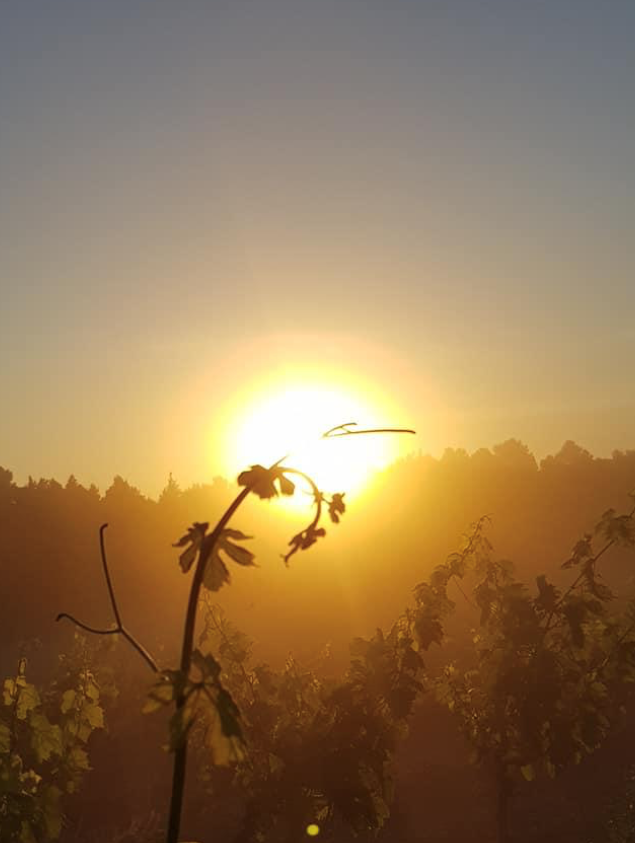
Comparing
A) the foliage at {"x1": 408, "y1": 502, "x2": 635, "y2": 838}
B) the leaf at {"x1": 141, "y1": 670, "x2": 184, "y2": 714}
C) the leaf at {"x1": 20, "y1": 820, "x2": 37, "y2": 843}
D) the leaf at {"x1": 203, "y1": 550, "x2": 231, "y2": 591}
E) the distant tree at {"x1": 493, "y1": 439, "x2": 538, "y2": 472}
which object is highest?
the distant tree at {"x1": 493, "y1": 439, "x2": 538, "y2": 472}

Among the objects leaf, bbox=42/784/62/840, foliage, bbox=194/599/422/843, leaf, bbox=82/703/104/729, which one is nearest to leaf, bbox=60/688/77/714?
leaf, bbox=82/703/104/729

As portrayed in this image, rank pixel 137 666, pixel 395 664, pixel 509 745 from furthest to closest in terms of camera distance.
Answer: pixel 137 666, pixel 509 745, pixel 395 664

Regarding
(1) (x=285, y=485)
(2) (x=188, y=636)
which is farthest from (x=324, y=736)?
(1) (x=285, y=485)

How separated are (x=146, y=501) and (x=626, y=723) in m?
39.5

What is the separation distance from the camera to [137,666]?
30734mm

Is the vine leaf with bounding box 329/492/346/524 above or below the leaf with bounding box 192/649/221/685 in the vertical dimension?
above

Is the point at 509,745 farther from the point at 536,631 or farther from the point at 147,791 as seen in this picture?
the point at 147,791

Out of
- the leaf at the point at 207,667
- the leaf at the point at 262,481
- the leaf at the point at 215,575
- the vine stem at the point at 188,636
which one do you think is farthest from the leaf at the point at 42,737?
the leaf at the point at 262,481

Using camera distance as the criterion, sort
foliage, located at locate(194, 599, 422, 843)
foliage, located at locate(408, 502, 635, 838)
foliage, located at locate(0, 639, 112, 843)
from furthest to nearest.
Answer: foliage, located at locate(408, 502, 635, 838), foliage, located at locate(194, 599, 422, 843), foliage, located at locate(0, 639, 112, 843)

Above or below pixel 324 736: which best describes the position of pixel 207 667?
below

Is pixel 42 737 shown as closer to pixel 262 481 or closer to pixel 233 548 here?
pixel 233 548

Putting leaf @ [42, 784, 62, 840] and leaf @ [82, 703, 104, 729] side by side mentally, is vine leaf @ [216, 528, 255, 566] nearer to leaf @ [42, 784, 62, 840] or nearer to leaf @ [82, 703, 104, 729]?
leaf @ [42, 784, 62, 840]

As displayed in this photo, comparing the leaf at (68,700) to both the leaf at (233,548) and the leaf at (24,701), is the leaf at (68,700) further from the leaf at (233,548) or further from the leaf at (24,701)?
the leaf at (233,548)

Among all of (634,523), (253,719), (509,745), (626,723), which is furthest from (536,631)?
(626,723)
